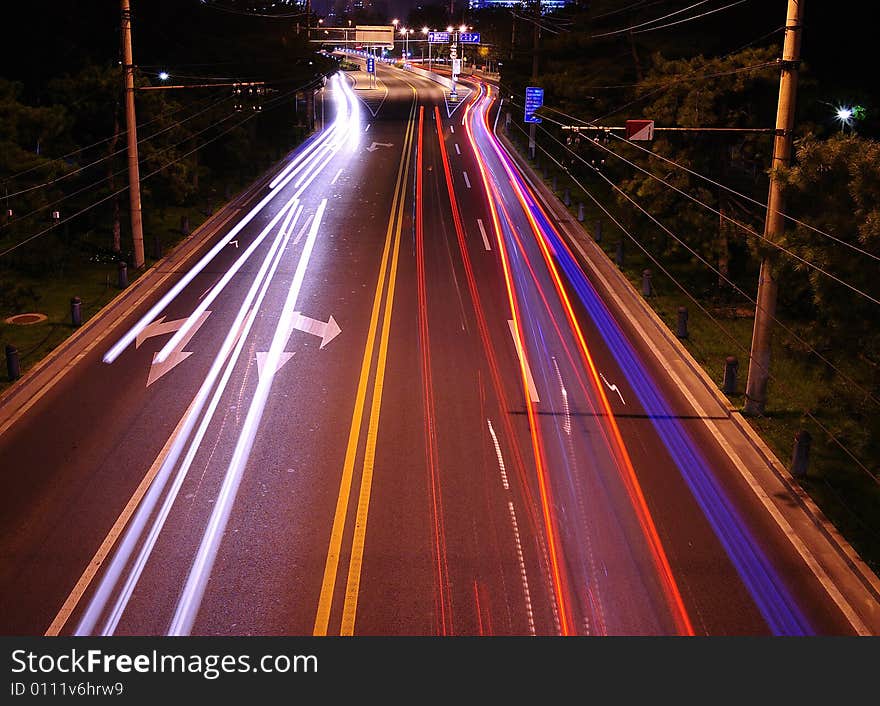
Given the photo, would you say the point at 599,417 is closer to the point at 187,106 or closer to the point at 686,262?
the point at 686,262

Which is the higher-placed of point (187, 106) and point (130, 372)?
point (187, 106)

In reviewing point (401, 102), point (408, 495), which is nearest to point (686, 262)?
point (408, 495)

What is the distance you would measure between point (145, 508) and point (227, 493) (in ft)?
3.85

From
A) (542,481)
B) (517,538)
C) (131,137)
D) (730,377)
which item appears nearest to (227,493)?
(517,538)

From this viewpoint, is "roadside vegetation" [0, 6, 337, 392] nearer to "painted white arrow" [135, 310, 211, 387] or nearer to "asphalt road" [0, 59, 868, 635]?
"painted white arrow" [135, 310, 211, 387]

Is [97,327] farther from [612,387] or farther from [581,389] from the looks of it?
[612,387]

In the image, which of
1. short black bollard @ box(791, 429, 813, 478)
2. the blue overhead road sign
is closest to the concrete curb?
short black bollard @ box(791, 429, 813, 478)

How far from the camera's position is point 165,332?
827 inches

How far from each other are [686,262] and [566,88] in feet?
34.7

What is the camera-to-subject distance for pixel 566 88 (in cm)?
3541

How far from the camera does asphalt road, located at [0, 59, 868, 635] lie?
10414 millimetres

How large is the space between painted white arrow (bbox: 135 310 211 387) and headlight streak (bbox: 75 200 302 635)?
857mm

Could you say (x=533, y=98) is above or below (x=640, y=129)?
above

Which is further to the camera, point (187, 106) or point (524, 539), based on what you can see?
point (187, 106)
